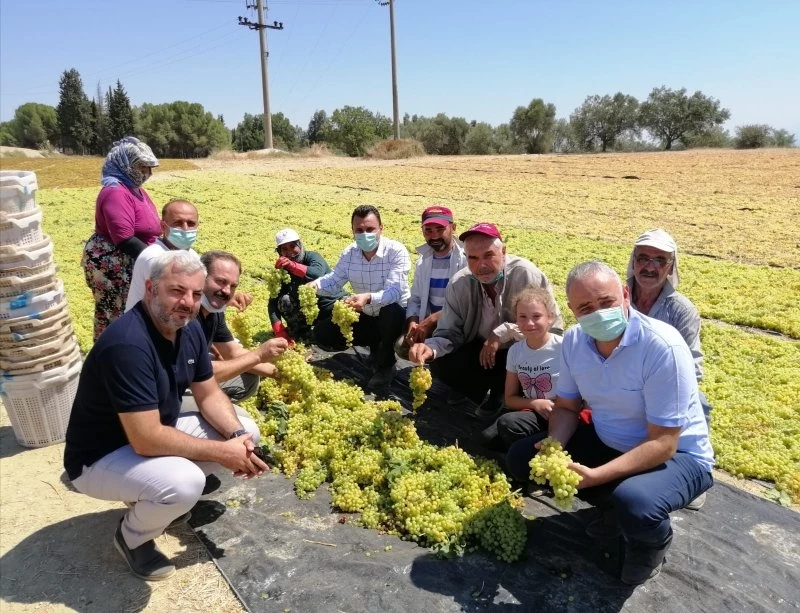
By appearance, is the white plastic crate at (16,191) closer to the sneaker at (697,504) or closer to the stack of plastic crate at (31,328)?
the stack of plastic crate at (31,328)

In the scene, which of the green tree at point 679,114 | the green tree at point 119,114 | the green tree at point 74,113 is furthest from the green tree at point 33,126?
the green tree at point 679,114

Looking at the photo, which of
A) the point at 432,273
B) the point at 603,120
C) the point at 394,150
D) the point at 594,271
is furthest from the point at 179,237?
the point at 603,120

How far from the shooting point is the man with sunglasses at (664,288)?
4.40 metres

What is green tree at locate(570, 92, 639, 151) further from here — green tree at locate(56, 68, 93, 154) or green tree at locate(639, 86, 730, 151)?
green tree at locate(56, 68, 93, 154)

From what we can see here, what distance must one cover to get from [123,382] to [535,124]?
62736 mm

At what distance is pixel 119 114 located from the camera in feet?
226

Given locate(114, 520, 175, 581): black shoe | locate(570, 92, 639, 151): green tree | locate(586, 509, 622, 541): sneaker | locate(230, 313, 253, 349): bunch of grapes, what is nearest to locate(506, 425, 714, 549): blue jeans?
locate(586, 509, 622, 541): sneaker

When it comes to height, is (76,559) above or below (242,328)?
below

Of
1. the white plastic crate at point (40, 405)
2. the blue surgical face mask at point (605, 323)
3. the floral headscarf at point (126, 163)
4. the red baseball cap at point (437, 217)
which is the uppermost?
the floral headscarf at point (126, 163)

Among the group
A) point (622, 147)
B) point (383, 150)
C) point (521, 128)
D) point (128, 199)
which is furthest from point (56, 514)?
point (622, 147)

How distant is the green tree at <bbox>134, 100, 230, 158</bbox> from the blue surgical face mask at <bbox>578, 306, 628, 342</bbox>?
72044mm

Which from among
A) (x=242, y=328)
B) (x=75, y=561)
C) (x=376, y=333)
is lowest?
(x=75, y=561)

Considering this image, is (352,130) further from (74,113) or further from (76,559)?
(76,559)

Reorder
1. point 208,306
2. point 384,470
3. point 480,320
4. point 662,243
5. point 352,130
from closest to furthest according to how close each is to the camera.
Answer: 1. point 384,470
2. point 662,243
3. point 208,306
4. point 480,320
5. point 352,130
